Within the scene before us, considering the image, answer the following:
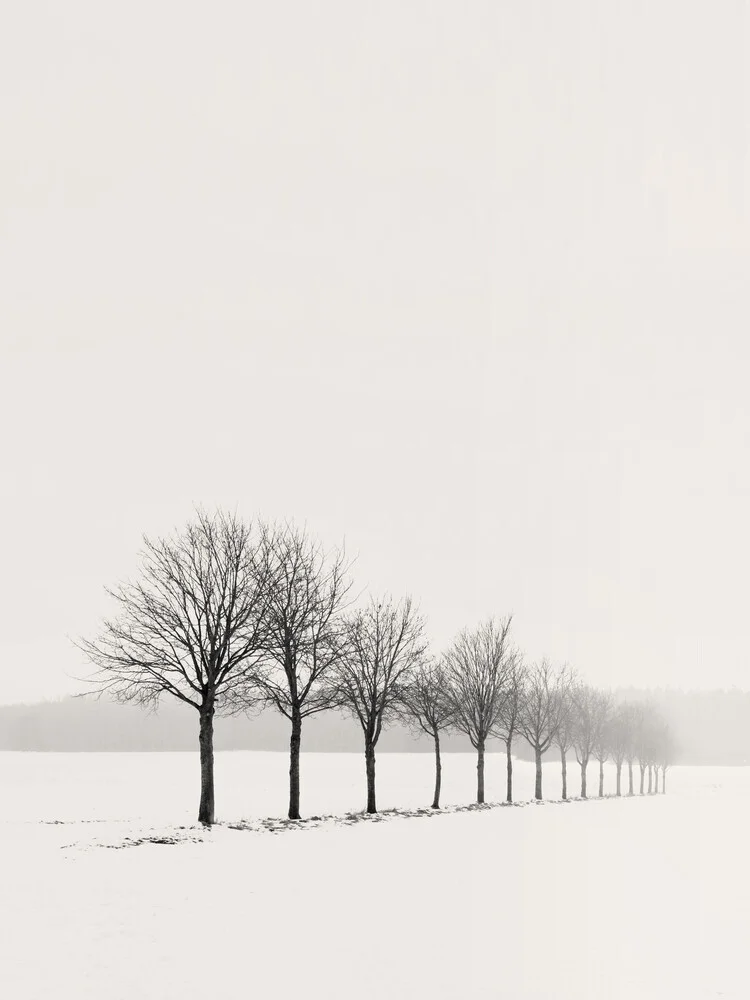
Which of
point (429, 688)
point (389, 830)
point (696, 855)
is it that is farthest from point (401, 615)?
point (696, 855)

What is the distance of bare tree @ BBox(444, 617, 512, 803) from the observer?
48562mm

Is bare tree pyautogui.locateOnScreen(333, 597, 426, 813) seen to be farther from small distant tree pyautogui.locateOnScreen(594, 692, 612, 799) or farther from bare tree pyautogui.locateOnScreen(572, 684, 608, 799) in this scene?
small distant tree pyautogui.locateOnScreen(594, 692, 612, 799)

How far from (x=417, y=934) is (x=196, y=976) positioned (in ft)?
15.2

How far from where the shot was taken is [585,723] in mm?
72688

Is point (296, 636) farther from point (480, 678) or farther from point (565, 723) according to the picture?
point (565, 723)

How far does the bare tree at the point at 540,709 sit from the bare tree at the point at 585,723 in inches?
111

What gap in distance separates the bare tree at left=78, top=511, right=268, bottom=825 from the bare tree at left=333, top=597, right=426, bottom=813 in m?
7.60

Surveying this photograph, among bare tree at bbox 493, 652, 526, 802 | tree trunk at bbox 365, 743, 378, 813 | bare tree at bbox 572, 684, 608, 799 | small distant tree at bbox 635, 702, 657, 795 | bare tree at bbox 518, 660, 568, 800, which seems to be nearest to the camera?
tree trunk at bbox 365, 743, 378, 813

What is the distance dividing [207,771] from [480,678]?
24.6 metres

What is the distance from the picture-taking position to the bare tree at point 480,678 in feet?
159

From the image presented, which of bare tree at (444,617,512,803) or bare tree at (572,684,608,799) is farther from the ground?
bare tree at (444,617,512,803)

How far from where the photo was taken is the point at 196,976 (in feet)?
38.5

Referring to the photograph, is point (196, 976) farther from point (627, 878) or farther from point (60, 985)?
point (627, 878)

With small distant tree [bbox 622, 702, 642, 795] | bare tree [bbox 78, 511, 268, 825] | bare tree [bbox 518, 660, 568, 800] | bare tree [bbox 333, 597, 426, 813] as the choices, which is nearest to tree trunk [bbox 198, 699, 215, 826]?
bare tree [bbox 78, 511, 268, 825]
